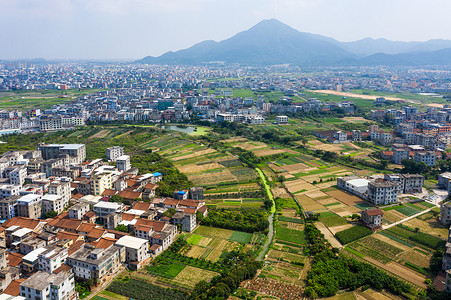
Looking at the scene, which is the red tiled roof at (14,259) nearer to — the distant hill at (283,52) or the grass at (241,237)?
the grass at (241,237)

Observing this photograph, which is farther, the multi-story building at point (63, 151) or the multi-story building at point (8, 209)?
the multi-story building at point (63, 151)

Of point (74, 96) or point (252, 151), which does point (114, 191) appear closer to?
point (252, 151)

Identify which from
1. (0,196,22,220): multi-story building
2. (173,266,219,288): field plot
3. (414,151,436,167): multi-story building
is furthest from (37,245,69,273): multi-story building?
(414,151,436,167): multi-story building

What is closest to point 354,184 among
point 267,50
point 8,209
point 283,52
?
point 8,209

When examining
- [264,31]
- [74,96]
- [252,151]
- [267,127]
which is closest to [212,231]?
[252,151]

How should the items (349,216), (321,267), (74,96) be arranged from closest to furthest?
(321,267)
(349,216)
(74,96)

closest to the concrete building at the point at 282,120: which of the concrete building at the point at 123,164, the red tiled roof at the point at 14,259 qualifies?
the concrete building at the point at 123,164
